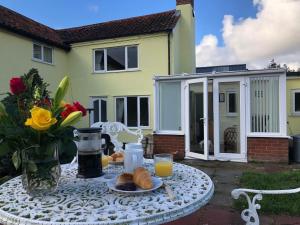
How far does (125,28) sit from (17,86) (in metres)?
12.3

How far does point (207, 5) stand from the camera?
14602 millimetres

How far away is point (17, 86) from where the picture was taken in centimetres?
173

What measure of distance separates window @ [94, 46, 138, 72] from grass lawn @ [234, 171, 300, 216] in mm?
8452

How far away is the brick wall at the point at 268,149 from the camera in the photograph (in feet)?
25.7

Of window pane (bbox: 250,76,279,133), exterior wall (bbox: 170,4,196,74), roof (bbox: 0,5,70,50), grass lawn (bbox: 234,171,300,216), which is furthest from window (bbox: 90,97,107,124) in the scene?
grass lawn (bbox: 234,171,300,216)

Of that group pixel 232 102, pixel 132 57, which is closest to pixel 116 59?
pixel 132 57

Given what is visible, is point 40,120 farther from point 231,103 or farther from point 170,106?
point 170,106

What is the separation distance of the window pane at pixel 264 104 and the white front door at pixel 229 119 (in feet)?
0.98

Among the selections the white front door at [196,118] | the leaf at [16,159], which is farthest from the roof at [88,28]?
the leaf at [16,159]

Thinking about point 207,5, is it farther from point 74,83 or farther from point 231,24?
point 74,83

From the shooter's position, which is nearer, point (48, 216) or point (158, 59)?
point (48, 216)

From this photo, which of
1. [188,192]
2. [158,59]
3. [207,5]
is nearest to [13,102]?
[188,192]

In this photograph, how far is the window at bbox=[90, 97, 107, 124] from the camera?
13.6m

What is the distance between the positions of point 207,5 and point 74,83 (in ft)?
25.9
